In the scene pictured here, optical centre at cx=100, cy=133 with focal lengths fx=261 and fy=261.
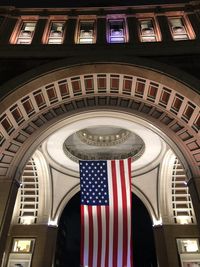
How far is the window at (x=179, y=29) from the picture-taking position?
43.2ft

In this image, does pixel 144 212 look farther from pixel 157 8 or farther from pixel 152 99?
pixel 157 8

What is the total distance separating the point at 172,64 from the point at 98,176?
7144mm

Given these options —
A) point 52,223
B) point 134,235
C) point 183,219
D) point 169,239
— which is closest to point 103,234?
point 169,239

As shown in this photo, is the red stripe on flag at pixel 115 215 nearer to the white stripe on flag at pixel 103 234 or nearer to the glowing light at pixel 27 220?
the white stripe on flag at pixel 103 234

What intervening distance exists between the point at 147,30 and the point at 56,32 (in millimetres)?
4903

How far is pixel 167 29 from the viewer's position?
44.0ft

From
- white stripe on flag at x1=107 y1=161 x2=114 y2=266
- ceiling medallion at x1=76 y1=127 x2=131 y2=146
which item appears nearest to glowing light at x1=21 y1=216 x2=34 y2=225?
ceiling medallion at x1=76 y1=127 x2=131 y2=146

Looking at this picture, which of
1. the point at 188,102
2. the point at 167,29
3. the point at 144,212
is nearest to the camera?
the point at 188,102

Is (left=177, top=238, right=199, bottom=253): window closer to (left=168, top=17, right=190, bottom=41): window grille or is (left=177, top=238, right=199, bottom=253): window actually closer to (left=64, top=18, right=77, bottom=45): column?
(left=168, top=17, right=190, bottom=41): window grille

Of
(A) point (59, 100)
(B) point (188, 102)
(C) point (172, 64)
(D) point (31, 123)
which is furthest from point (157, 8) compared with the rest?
(D) point (31, 123)

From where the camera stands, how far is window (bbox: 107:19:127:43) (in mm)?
13395

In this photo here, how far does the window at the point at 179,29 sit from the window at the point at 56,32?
19.2 feet

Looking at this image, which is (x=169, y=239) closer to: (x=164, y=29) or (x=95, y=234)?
(x=95, y=234)

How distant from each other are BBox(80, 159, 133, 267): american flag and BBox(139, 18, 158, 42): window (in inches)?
258
